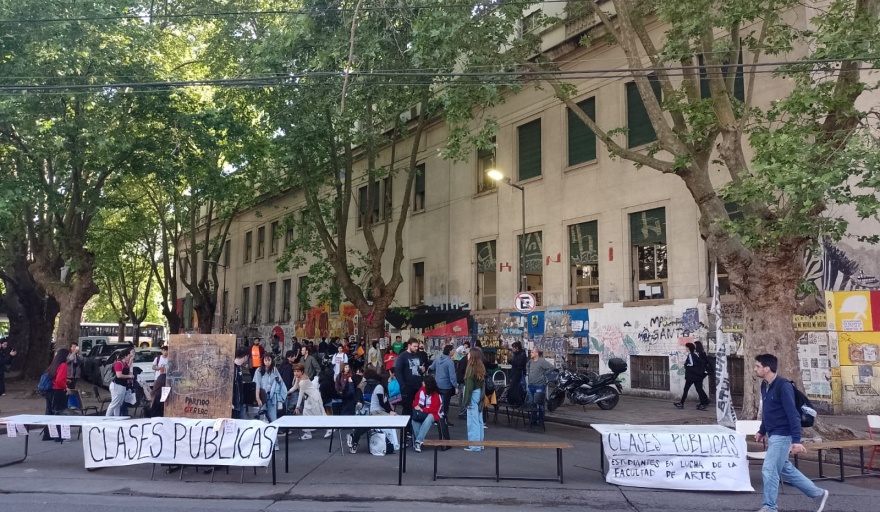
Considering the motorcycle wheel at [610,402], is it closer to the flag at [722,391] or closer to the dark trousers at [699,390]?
the dark trousers at [699,390]

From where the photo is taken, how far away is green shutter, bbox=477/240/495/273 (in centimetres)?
2345

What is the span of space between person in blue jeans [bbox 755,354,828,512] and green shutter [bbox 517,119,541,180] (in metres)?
15.6

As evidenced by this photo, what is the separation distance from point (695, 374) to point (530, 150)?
1004 cm

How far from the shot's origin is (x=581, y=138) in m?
20.4

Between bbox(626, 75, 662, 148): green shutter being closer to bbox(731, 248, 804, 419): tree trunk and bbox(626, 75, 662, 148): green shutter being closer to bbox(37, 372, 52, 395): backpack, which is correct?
bbox(731, 248, 804, 419): tree trunk

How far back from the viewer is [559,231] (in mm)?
20688

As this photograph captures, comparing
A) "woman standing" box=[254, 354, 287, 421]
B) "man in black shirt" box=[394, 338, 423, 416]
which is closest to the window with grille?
"man in black shirt" box=[394, 338, 423, 416]

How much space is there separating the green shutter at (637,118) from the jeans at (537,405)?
352 inches

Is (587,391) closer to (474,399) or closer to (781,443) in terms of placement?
(474,399)

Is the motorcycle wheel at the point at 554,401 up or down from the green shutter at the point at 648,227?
down

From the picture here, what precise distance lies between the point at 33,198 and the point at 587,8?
15.9 meters

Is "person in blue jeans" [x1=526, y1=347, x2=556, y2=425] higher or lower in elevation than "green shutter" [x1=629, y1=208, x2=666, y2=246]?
lower

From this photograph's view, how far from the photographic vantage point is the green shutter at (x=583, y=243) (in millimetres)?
19703

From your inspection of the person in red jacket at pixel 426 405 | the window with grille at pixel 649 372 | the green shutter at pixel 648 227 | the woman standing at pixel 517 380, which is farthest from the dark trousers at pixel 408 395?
the green shutter at pixel 648 227
